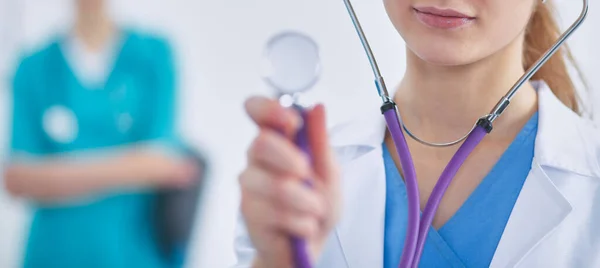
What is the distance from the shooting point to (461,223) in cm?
62

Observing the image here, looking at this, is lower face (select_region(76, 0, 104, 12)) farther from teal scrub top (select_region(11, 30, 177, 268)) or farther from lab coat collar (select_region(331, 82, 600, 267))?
lab coat collar (select_region(331, 82, 600, 267))

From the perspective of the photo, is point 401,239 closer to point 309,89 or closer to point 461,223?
point 461,223

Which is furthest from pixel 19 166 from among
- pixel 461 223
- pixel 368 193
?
pixel 461 223

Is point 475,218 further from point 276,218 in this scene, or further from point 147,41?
point 147,41

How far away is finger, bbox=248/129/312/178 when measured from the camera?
296 mm

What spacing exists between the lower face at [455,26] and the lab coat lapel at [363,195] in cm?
16

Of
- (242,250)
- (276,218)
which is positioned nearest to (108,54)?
(242,250)

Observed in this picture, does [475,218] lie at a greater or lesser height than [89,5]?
lesser

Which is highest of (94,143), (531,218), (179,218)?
(531,218)

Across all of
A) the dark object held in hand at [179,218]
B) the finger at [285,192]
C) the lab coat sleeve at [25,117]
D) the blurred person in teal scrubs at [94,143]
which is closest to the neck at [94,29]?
the blurred person in teal scrubs at [94,143]

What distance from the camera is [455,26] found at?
56 cm

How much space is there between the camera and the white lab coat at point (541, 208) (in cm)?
60

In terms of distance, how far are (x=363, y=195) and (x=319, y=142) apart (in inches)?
14.2

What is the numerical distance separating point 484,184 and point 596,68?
0.68 meters
